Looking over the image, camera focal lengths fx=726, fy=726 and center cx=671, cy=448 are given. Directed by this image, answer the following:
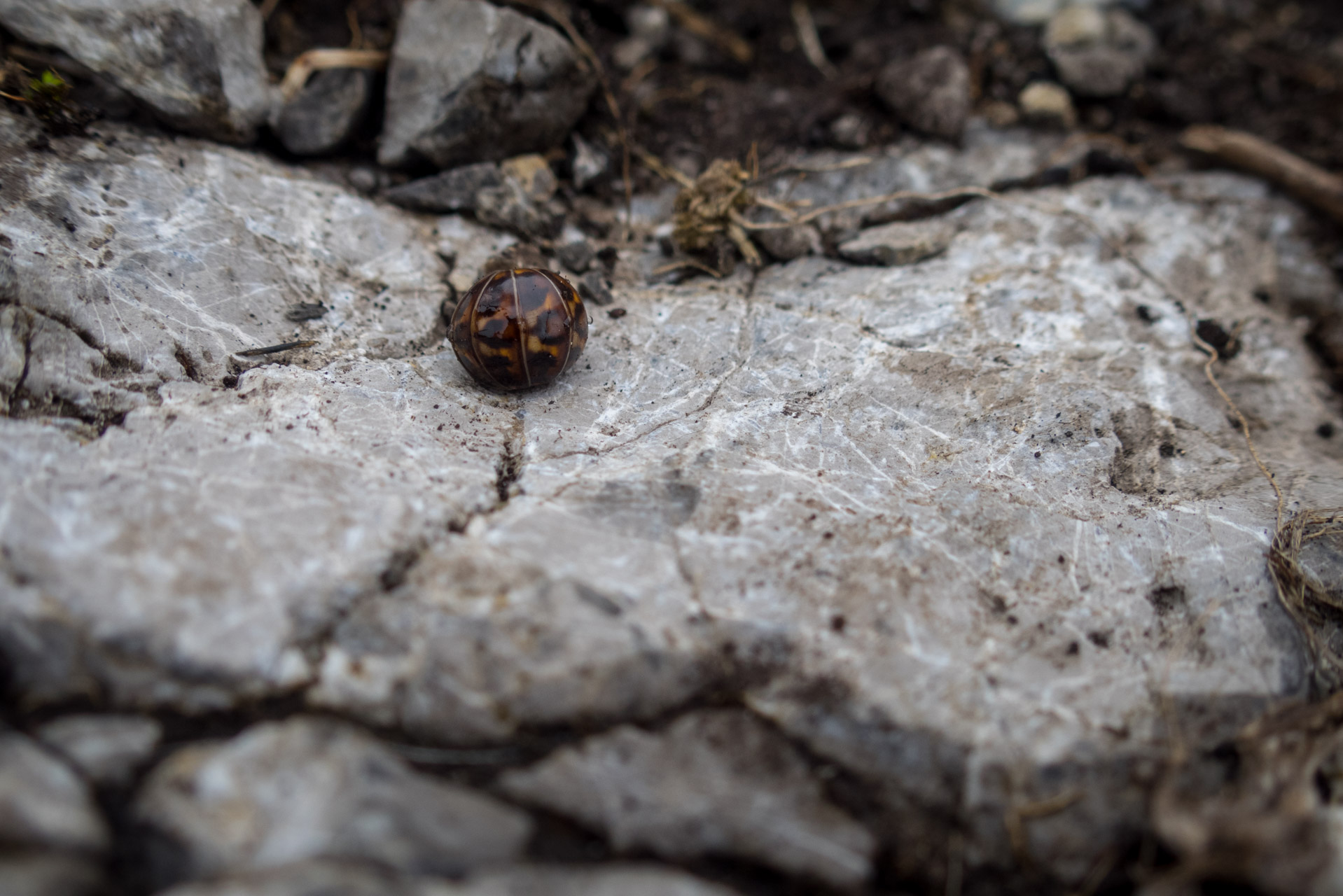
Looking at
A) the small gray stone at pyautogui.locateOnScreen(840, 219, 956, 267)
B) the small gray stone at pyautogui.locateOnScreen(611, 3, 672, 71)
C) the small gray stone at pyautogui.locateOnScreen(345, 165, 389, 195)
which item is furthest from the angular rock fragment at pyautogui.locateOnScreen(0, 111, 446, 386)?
the small gray stone at pyautogui.locateOnScreen(840, 219, 956, 267)

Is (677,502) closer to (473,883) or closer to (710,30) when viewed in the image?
(473,883)

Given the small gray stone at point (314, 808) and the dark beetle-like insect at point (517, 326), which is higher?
the dark beetle-like insect at point (517, 326)

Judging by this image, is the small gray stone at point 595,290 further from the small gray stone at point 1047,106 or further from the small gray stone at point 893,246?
the small gray stone at point 1047,106

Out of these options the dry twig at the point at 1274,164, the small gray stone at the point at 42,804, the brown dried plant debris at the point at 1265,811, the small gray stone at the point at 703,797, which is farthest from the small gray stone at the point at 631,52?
the brown dried plant debris at the point at 1265,811

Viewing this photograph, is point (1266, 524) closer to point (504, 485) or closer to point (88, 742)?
point (504, 485)

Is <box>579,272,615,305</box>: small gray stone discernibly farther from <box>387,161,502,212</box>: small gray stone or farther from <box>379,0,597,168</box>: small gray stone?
<box>379,0,597,168</box>: small gray stone

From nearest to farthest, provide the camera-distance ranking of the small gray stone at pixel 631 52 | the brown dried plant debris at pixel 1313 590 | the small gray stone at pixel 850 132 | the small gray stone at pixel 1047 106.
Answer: the brown dried plant debris at pixel 1313 590
the small gray stone at pixel 850 132
the small gray stone at pixel 631 52
the small gray stone at pixel 1047 106

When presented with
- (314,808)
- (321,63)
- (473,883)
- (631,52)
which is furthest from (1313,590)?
(321,63)
